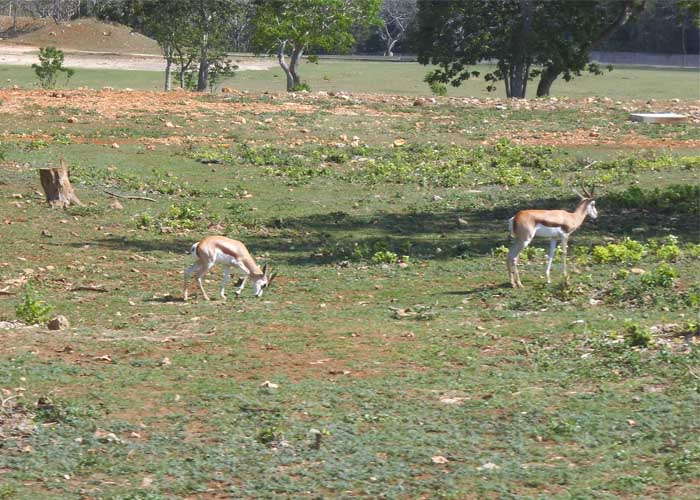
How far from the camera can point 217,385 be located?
9672 millimetres

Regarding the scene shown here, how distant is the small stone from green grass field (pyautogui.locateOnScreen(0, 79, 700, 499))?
158 mm

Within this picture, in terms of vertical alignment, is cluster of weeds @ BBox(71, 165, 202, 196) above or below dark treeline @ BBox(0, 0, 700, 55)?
below

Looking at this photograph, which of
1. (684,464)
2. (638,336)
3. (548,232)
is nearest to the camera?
(684,464)

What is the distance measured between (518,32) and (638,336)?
102ft

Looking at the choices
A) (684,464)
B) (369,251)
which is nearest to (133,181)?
(369,251)

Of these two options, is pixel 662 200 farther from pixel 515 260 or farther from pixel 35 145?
pixel 35 145

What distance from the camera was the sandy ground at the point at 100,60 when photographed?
2721 inches

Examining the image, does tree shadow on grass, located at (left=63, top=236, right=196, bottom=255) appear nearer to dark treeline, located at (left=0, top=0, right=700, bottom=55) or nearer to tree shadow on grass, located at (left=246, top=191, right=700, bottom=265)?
tree shadow on grass, located at (left=246, top=191, right=700, bottom=265)

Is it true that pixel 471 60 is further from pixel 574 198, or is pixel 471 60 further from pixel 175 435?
pixel 175 435

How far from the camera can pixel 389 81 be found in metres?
63.8

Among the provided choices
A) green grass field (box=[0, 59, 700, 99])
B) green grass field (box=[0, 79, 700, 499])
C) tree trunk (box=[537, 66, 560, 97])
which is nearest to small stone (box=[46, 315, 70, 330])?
green grass field (box=[0, 79, 700, 499])

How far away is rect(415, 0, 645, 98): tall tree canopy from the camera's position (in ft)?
132

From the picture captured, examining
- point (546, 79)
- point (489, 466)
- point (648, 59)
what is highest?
point (648, 59)

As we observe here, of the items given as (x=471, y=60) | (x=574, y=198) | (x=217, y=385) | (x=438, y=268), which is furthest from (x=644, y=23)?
(x=217, y=385)
